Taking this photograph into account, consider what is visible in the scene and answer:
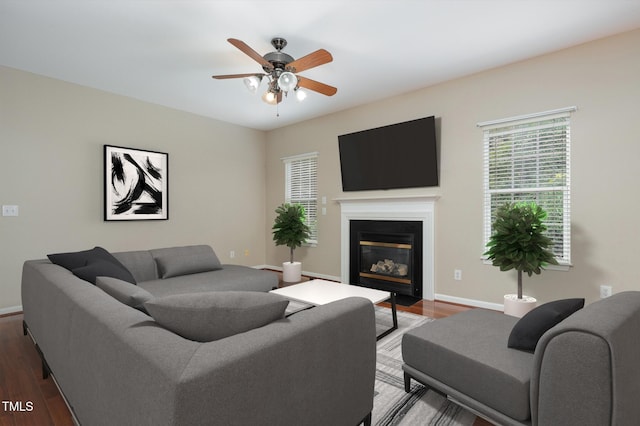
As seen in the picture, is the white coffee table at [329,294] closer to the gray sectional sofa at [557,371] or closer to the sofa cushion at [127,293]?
the gray sectional sofa at [557,371]

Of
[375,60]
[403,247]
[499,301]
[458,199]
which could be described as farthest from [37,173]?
[499,301]

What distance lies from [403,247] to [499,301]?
1291 millimetres

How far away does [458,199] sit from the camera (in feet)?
12.6

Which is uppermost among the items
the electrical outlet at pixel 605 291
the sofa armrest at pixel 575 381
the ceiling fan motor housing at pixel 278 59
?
the ceiling fan motor housing at pixel 278 59

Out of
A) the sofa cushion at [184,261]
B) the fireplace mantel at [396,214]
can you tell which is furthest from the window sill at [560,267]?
the sofa cushion at [184,261]

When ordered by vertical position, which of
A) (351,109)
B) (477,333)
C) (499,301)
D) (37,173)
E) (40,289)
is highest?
(351,109)

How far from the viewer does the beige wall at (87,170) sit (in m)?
3.50

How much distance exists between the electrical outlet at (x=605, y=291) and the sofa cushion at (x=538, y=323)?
186 centimetres

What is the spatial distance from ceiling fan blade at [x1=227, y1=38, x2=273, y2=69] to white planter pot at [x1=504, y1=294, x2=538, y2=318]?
326 centimetres

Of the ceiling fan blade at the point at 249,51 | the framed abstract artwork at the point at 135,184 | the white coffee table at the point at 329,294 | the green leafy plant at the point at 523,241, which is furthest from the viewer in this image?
the framed abstract artwork at the point at 135,184

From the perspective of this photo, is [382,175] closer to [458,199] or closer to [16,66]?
[458,199]

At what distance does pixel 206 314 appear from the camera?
3.71ft

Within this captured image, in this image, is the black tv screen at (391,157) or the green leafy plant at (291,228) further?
A: the green leafy plant at (291,228)

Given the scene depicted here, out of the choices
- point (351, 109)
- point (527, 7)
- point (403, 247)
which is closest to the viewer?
point (527, 7)
